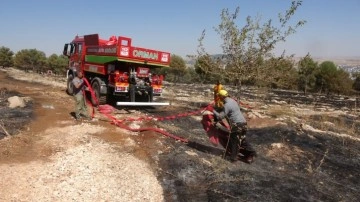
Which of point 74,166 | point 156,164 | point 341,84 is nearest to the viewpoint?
point 74,166

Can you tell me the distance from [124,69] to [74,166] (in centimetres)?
748

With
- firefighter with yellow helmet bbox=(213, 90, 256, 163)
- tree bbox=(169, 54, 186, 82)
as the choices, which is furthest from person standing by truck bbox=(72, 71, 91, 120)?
tree bbox=(169, 54, 186, 82)

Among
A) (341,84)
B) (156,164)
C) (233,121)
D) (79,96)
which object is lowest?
(156,164)

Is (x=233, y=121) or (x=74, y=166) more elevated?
(x=233, y=121)

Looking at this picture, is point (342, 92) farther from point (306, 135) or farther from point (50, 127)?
point (50, 127)

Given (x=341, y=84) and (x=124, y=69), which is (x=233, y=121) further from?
(x=341, y=84)

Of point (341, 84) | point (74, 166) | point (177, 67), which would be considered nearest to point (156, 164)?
point (74, 166)

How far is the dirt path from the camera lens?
7.06 metres

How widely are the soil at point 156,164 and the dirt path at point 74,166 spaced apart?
0.02 m

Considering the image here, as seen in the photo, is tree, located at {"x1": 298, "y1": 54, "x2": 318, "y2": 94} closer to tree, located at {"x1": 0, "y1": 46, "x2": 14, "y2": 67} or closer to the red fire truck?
the red fire truck

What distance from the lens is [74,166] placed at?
8.20 m

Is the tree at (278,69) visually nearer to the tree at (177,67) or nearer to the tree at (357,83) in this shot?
the tree at (357,83)

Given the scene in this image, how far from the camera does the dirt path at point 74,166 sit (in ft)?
23.1

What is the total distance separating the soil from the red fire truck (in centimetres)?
146
